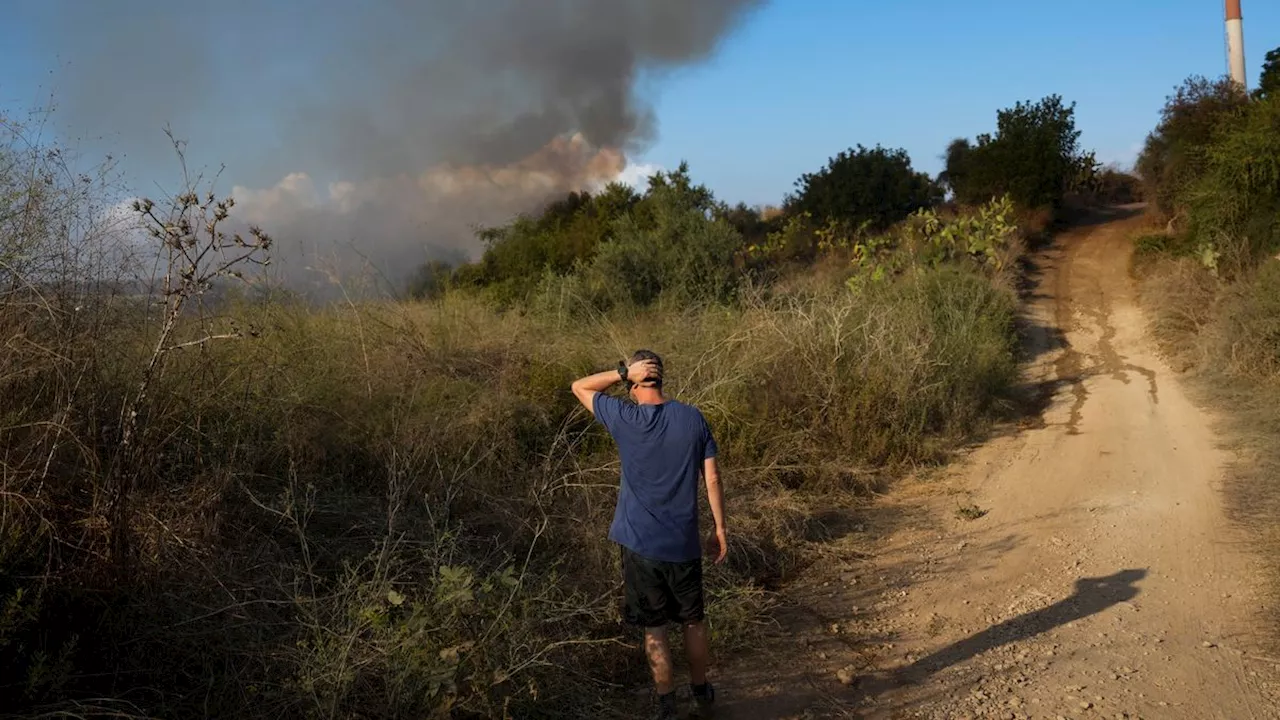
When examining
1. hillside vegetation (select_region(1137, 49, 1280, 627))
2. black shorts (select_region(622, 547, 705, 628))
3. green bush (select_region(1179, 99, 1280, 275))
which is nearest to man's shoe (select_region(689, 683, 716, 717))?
black shorts (select_region(622, 547, 705, 628))

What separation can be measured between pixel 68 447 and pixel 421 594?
5.90 feet

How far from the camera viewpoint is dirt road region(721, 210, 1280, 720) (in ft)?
15.4

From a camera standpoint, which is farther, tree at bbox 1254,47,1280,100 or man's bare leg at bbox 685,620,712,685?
tree at bbox 1254,47,1280,100

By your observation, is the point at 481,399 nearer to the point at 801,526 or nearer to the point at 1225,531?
the point at 801,526

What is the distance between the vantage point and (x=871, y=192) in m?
26.2

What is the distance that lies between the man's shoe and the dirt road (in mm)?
177

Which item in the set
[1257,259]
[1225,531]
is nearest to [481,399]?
[1225,531]

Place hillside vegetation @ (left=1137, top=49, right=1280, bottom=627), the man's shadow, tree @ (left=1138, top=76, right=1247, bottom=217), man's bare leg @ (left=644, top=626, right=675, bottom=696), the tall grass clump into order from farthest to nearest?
tree @ (left=1138, top=76, right=1247, bottom=217)
hillside vegetation @ (left=1137, top=49, right=1280, bottom=627)
the man's shadow
man's bare leg @ (left=644, top=626, right=675, bottom=696)
the tall grass clump

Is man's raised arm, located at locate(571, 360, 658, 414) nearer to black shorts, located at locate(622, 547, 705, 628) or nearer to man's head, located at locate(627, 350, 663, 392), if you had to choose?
man's head, located at locate(627, 350, 663, 392)

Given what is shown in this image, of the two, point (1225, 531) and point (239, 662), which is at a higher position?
point (239, 662)

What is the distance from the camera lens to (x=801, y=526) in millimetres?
7305

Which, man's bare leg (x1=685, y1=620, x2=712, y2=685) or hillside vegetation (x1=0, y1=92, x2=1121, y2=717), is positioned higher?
hillside vegetation (x1=0, y1=92, x2=1121, y2=717)

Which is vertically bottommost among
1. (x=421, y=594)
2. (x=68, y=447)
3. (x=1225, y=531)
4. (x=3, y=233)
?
(x=1225, y=531)

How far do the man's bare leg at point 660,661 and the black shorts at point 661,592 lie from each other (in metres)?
0.05
